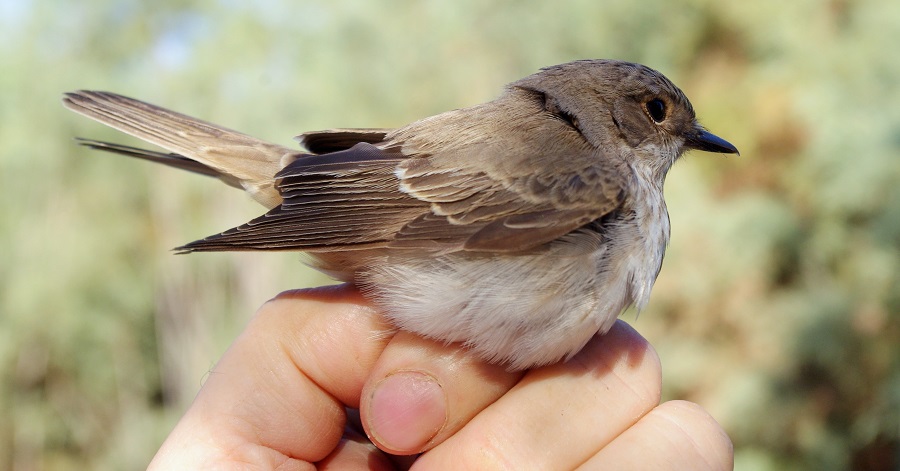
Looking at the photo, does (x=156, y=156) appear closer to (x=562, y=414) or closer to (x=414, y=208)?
(x=414, y=208)

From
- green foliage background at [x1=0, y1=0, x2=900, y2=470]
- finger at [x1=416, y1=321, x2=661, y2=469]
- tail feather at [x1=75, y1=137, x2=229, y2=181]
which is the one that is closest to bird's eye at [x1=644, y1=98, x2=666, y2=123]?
finger at [x1=416, y1=321, x2=661, y2=469]

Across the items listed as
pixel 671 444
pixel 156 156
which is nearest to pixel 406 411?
pixel 671 444

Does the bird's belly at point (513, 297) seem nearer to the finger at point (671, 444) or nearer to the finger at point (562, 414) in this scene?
the finger at point (562, 414)

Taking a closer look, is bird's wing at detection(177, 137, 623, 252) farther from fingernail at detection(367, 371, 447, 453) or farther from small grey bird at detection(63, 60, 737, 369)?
fingernail at detection(367, 371, 447, 453)

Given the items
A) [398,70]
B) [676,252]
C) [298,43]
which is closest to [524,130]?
[676,252]

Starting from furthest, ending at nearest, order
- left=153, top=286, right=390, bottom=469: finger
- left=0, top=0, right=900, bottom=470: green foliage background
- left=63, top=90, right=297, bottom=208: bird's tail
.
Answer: left=0, top=0, right=900, bottom=470: green foliage background < left=63, top=90, right=297, bottom=208: bird's tail < left=153, top=286, right=390, bottom=469: finger

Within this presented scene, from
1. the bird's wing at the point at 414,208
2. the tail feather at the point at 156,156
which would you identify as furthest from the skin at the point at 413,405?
the tail feather at the point at 156,156
